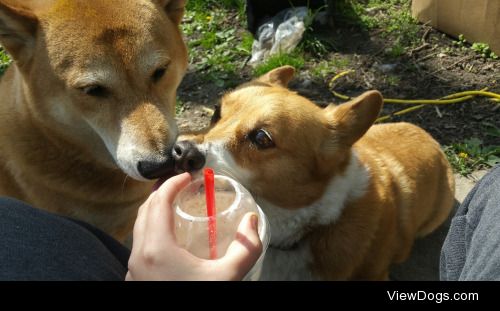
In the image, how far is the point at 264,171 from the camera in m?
2.26

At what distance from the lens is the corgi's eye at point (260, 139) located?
2.24 m

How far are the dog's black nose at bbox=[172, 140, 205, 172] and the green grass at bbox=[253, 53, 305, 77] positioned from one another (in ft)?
7.44

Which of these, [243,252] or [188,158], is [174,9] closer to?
[188,158]

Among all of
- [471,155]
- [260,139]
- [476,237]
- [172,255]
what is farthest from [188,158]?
[471,155]

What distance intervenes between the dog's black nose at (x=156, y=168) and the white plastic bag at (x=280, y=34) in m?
2.48

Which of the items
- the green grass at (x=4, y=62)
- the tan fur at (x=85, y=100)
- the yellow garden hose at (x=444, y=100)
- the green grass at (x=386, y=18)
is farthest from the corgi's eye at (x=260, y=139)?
the green grass at (x=4, y=62)

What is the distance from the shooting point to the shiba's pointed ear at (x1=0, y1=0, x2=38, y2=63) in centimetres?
→ 223

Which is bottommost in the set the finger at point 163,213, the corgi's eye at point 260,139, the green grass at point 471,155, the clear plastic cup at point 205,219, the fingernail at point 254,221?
the green grass at point 471,155

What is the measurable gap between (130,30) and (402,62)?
278cm

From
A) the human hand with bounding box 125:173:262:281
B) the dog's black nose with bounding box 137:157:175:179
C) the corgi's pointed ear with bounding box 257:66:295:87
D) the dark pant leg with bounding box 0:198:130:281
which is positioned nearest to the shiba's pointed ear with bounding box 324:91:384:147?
the corgi's pointed ear with bounding box 257:66:295:87

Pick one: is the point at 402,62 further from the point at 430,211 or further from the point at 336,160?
the point at 336,160

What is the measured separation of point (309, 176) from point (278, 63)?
84.9 inches

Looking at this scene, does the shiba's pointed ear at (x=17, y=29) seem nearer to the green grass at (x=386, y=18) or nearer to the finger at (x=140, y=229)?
the finger at (x=140, y=229)
